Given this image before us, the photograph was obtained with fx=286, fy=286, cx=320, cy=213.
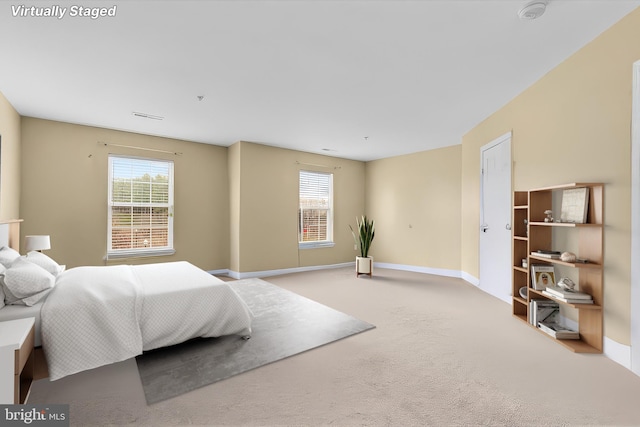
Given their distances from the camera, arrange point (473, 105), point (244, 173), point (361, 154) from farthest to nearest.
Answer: point (361, 154), point (244, 173), point (473, 105)

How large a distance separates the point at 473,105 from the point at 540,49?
1188mm

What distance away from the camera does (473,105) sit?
3.57 metres

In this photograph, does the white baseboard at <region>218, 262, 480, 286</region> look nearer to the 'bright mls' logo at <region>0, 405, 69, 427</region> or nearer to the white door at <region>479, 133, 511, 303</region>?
the white door at <region>479, 133, 511, 303</region>

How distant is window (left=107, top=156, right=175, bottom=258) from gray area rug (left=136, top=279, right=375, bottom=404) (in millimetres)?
2304

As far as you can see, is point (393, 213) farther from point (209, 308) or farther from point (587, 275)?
point (209, 308)

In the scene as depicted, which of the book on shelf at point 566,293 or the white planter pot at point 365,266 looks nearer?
the book on shelf at point 566,293

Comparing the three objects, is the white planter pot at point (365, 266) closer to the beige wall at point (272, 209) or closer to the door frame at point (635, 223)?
the beige wall at point (272, 209)

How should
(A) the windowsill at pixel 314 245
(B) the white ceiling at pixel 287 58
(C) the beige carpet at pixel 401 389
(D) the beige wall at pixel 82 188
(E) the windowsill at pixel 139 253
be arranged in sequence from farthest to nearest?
1. (A) the windowsill at pixel 314 245
2. (E) the windowsill at pixel 139 253
3. (D) the beige wall at pixel 82 188
4. (B) the white ceiling at pixel 287 58
5. (C) the beige carpet at pixel 401 389

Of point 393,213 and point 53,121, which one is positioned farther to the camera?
point 393,213

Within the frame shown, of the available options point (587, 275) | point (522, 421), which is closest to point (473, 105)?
point (587, 275)

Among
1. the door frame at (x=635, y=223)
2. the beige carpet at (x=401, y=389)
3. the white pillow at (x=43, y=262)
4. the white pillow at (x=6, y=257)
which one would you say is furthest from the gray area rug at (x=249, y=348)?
the door frame at (x=635, y=223)

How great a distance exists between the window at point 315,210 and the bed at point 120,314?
3.34 metres

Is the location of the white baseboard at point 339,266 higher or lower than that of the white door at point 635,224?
lower

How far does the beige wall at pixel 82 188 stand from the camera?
12.8 feet
